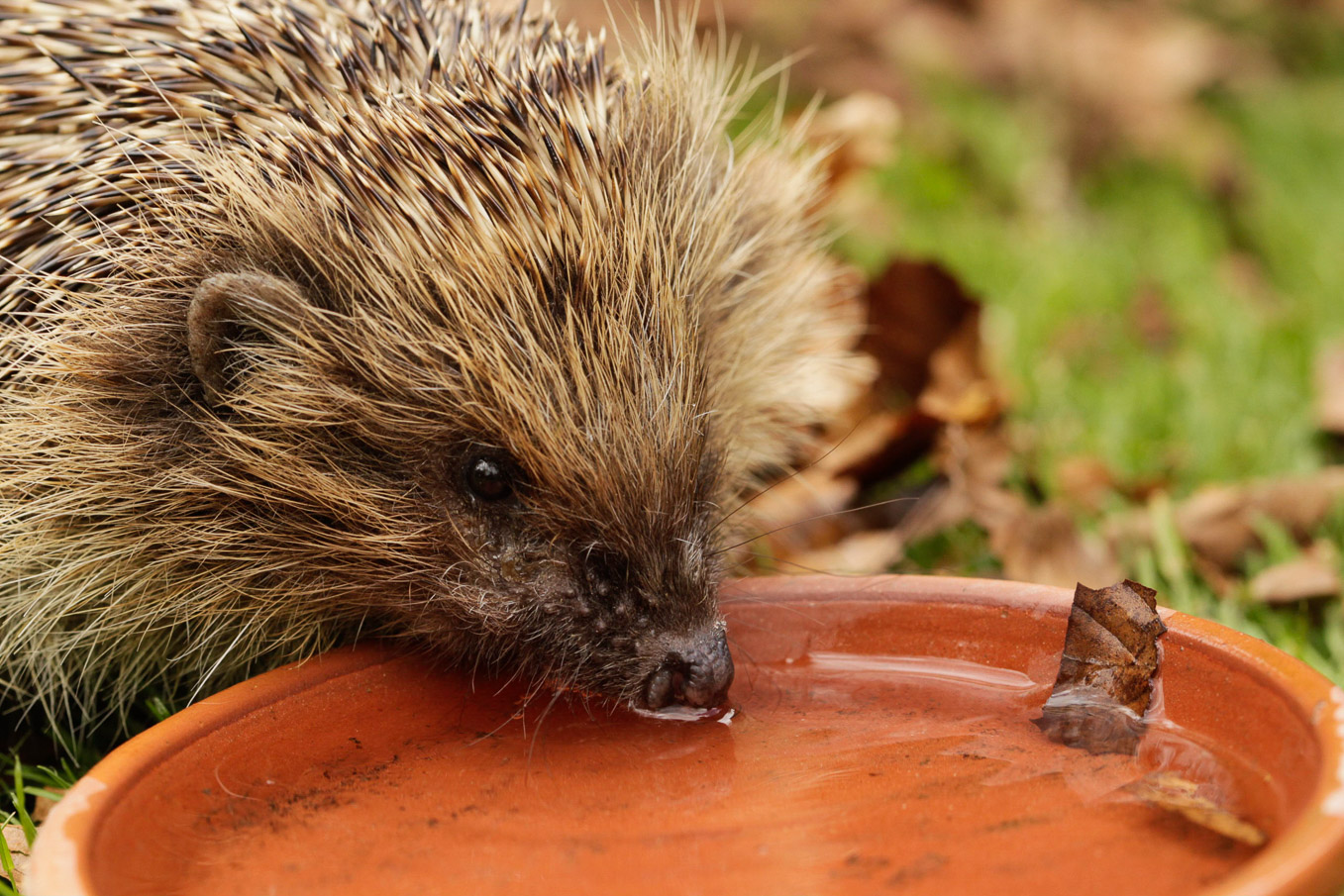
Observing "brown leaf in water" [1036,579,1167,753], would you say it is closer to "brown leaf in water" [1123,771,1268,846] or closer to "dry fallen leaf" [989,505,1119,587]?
"brown leaf in water" [1123,771,1268,846]

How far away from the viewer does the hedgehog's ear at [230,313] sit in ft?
8.13

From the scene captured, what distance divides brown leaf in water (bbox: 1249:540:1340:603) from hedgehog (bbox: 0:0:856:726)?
1261 mm

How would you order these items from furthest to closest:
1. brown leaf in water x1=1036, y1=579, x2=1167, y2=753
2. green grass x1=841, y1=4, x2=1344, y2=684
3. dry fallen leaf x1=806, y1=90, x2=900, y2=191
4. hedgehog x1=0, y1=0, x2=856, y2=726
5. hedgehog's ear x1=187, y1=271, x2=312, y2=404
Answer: dry fallen leaf x1=806, y1=90, x2=900, y2=191 < green grass x1=841, y1=4, x2=1344, y2=684 < hedgehog's ear x1=187, y1=271, x2=312, y2=404 < hedgehog x1=0, y1=0, x2=856, y2=726 < brown leaf in water x1=1036, y1=579, x2=1167, y2=753

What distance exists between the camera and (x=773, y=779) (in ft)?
6.88

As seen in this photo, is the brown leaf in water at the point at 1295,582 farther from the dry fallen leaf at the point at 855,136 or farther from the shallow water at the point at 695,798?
the dry fallen leaf at the point at 855,136

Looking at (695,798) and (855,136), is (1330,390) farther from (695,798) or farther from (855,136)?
(695,798)

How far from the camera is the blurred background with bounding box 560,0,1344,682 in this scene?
11.5ft

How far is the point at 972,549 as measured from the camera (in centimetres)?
356

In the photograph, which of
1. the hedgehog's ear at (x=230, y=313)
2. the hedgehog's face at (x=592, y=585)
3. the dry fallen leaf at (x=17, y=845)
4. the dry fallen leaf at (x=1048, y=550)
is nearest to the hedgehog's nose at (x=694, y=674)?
the hedgehog's face at (x=592, y=585)

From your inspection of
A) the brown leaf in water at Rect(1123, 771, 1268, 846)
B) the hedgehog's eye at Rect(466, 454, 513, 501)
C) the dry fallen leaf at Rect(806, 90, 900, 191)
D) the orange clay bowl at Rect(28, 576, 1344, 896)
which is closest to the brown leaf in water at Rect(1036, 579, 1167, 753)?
the orange clay bowl at Rect(28, 576, 1344, 896)

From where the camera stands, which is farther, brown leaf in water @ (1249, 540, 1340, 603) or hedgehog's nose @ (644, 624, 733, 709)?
brown leaf in water @ (1249, 540, 1340, 603)

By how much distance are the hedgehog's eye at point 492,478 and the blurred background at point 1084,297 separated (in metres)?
0.80

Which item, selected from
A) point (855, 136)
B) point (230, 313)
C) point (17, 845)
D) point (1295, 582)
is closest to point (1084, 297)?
point (855, 136)

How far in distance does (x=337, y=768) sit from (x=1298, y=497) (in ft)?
8.27
